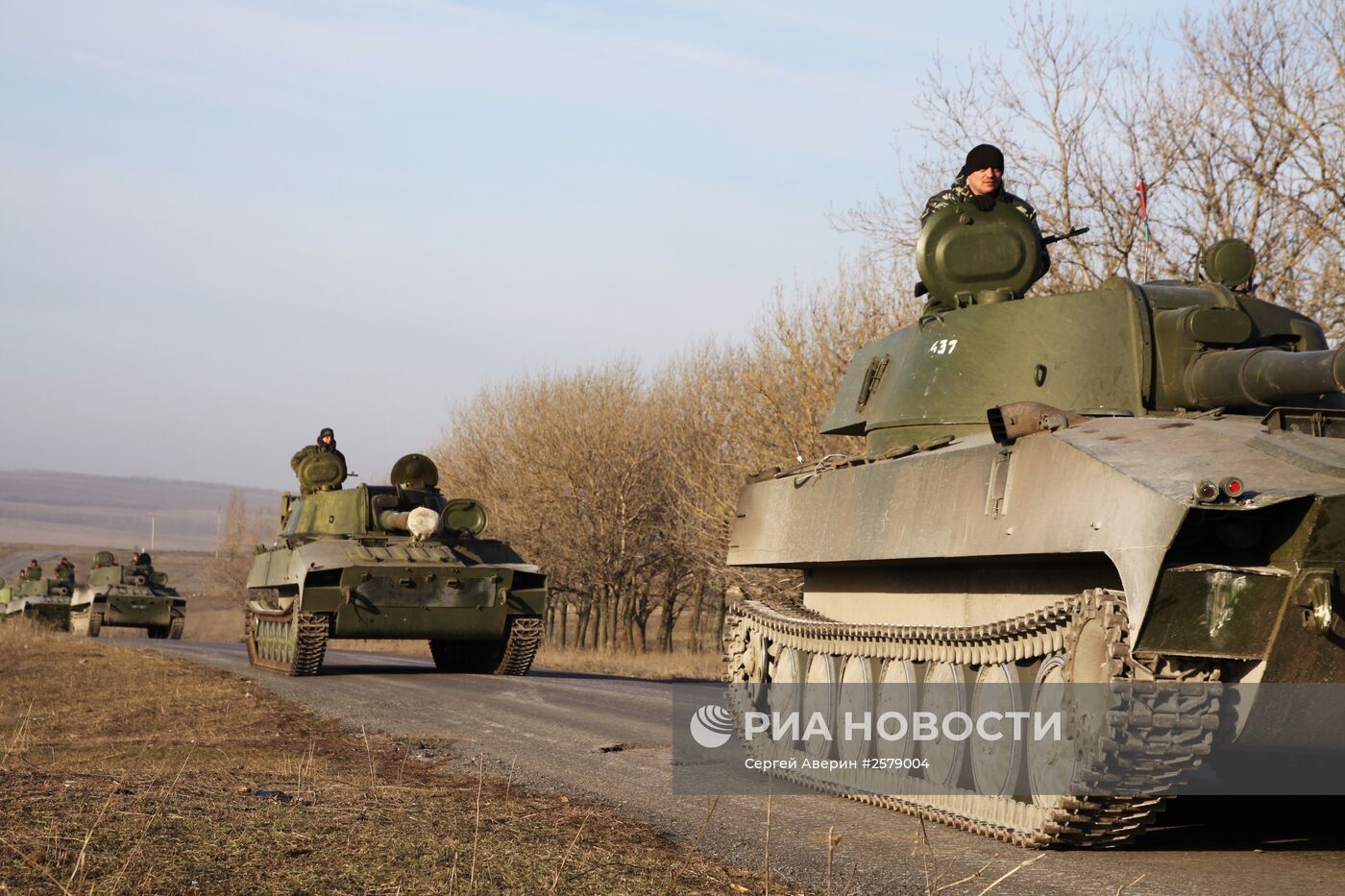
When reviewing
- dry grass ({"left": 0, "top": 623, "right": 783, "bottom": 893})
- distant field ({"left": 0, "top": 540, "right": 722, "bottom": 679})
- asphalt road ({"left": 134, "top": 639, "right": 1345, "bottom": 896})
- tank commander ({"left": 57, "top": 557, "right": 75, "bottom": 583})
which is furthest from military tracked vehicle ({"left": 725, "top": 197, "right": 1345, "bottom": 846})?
tank commander ({"left": 57, "top": 557, "right": 75, "bottom": 583})

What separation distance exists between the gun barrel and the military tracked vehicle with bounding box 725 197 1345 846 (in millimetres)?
18

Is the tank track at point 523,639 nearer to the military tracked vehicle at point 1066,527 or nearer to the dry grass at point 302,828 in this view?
the military tracked vehicle at point 1066,527

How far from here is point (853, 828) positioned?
834 centimetres

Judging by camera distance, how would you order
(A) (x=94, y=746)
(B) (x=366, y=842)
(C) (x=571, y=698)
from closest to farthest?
(B) (x=366, y=842)
(A) (x=94, y=746)
(C) (x=571, y=698)

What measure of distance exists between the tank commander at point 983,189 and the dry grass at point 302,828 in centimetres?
478

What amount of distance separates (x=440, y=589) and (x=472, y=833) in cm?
1258

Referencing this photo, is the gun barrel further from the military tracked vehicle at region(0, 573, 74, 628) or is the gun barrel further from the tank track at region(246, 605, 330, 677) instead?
the military tracked vehicle at region(0, 573, 74, 628)

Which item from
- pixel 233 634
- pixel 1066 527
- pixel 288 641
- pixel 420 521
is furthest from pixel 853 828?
pixel 233 634

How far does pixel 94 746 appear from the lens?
11344 millimetres

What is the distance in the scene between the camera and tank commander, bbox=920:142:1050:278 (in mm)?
10742

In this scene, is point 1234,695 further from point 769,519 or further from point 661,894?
point 769,519

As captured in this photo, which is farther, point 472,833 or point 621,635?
point 621,635

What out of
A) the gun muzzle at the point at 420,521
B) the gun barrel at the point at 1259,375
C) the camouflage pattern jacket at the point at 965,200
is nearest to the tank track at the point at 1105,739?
the gun barrel at the point at 1259,375

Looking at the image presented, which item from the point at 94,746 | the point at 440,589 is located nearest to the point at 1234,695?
the point at 94,746
